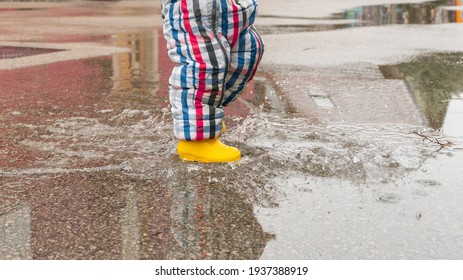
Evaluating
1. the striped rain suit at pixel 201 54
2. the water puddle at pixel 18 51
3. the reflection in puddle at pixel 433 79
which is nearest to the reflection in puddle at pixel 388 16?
the water puddle at pixel 18 51

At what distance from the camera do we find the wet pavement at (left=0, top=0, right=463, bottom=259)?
2.27 meters

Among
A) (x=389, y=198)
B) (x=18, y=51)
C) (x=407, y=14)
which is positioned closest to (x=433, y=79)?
(x=389, y=198)

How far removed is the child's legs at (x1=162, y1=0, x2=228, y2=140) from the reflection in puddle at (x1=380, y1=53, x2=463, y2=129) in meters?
1.28

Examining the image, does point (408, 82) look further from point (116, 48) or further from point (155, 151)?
point (116, 48)

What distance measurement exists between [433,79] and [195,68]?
261cm

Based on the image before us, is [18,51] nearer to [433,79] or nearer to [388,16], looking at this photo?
[433,79]

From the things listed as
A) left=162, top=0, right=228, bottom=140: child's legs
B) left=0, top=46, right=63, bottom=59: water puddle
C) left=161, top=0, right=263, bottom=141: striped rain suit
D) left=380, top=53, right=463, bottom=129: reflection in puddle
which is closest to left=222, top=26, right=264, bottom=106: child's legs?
left=161, top=0, right=263, bottom=141: striped rain suit

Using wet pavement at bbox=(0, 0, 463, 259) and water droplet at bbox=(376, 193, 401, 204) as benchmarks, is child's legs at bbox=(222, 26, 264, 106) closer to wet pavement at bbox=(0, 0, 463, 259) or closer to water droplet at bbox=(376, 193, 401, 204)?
wet pavement at bbox=(0, 0, 463, 259)

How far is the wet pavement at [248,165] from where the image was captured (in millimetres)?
2270

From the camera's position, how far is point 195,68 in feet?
9.94

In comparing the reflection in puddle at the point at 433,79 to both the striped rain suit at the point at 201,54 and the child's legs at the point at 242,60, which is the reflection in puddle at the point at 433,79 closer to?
the child's legs at the point at 242,60

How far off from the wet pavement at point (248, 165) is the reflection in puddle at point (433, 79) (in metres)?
0.02

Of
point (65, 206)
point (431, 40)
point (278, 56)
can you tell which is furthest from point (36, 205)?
point (431, 40)
